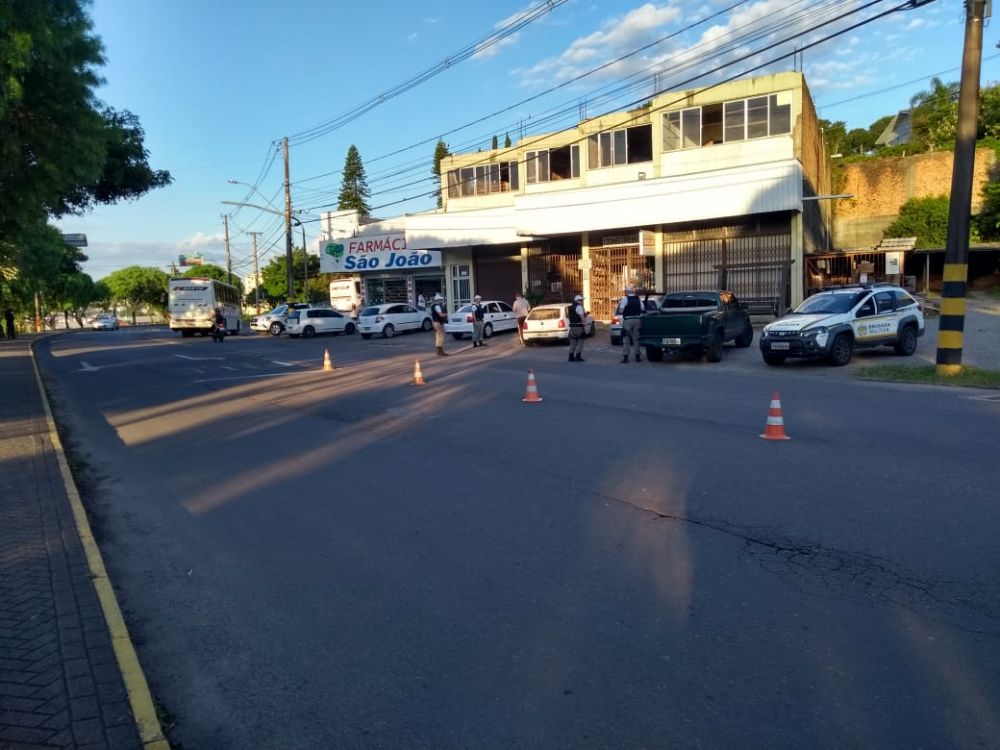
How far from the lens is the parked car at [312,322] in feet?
125

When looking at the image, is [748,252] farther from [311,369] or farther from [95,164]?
[95,164]

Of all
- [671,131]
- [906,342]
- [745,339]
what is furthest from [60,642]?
[671,131]

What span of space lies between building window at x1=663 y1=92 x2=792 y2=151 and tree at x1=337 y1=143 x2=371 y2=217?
6769cm

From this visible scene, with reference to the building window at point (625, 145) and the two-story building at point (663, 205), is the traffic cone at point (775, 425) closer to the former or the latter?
the two-story building at point (663, 205)

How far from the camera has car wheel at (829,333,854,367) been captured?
16.8m

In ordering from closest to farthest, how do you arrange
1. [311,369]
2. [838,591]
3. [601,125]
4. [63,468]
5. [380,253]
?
[838,591] < [63,468] < [311,369] < [601,125] < [380,253]

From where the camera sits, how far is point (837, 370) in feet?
54.5

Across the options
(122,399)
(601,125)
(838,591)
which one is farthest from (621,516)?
(601,125)

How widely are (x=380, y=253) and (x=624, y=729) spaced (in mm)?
43766

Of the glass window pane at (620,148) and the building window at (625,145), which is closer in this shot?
the building window at (625,145)

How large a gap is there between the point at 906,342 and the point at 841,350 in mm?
2483

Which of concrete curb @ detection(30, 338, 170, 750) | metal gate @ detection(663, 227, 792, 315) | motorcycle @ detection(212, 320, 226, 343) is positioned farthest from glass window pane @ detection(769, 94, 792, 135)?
concrete curb @ detection(30, 338, 170, 750)

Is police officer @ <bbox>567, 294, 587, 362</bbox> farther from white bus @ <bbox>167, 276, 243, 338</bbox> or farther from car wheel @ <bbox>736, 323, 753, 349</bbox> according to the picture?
white bus @ <bbox>167, 276, 243, 338</bbox>

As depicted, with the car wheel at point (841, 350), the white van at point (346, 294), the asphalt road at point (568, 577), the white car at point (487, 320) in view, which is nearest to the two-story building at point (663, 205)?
the white car at point (487, 320)
